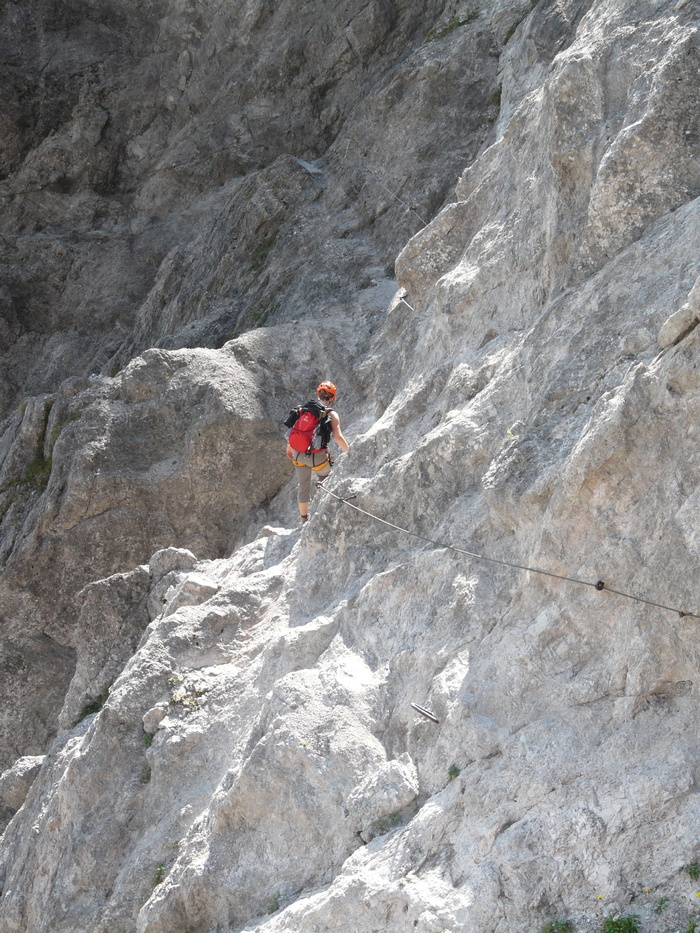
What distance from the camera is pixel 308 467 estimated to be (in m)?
13.2

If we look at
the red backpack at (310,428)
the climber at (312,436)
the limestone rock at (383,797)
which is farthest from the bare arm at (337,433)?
the limestone rock at (383,797)

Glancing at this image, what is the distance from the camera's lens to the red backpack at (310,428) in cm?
1284

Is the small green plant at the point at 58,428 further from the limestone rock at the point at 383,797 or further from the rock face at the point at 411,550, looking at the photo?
the limestone rock at the point at 383,797

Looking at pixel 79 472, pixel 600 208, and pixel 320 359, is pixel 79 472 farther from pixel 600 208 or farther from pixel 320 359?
pixel 600 208

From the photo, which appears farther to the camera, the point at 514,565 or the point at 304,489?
the point at 304,489

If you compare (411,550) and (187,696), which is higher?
(411,550)

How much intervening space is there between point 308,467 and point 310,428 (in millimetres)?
559

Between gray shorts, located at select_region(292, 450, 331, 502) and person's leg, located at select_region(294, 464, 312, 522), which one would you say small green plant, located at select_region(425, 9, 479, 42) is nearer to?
gray shorts, located at select_region(292, 450, 331, 502)

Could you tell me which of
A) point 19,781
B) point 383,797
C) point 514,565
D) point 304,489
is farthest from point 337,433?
point 19,781

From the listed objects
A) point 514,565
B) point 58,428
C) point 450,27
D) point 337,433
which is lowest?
point 514,565

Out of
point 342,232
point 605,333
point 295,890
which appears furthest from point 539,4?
point 295,890

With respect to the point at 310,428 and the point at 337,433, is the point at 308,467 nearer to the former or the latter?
the point at 310,428

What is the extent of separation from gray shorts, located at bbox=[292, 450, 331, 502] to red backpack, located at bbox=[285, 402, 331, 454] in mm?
91

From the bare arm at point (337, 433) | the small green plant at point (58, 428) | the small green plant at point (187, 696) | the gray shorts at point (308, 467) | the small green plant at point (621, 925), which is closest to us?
the small green plant at point (621, 925)
